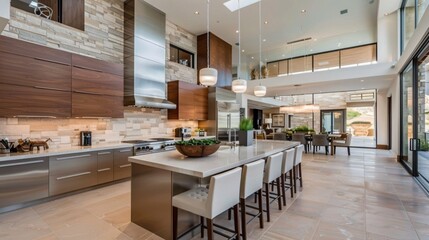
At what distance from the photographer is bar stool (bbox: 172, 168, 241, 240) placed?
185cm

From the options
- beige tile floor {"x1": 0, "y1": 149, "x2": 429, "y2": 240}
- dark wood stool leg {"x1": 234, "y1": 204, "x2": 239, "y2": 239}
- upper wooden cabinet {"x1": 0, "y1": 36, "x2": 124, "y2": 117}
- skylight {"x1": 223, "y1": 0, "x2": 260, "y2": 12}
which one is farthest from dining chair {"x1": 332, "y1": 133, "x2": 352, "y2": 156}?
upper wooden cabinet {"x1": 0, "y1": 36, "x2": 124, "y2": 117}

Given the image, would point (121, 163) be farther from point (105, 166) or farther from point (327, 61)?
point (327, 61)

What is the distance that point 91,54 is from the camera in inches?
171

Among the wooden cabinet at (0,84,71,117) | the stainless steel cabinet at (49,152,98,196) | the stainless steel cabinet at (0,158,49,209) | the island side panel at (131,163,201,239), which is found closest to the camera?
the island side panel at (131,163,201,239)

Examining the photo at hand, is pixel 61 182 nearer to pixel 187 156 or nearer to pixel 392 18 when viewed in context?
pixel 187 156

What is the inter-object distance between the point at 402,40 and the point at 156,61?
289 inches

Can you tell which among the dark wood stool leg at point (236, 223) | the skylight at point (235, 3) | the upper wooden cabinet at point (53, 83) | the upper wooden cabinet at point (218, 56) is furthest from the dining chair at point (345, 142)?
the upper wooden cabinet at point (53, 83)

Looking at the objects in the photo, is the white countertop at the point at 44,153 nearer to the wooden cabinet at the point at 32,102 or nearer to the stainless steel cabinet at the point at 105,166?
the stainless steel cabinet at the point at 105,166

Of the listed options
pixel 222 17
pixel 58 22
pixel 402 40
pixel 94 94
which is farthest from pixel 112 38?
pixel 402 40

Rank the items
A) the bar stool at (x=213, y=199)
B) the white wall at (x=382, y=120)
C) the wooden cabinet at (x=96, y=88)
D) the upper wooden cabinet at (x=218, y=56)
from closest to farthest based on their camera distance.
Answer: the bar stool at (x=213, y=199) < the wooden cabinet at (x=96, y=88) < the upper wooden cabinet at (x=218, y=56) < the white wall at (x=382, y=120)

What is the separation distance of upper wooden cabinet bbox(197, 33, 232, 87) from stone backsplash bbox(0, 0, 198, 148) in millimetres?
1176

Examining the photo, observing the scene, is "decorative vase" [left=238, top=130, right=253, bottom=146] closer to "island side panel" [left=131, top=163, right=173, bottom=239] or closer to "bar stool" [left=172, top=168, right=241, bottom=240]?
"bar stool" [left=172, top=168, right=241, bottom=240]

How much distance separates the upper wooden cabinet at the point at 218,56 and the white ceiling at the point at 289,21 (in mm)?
237

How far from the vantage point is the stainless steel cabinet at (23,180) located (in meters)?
A: 2.86
